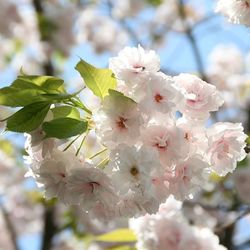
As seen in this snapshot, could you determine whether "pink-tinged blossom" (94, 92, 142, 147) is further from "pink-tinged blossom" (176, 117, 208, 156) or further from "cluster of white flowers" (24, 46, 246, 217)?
"pink-tinged blossom" (176, 117, 208, 156)

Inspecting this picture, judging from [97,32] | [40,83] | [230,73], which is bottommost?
[40,83]

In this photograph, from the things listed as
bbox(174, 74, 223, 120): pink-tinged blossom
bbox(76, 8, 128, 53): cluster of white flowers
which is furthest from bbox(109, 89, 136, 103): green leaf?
bbox(76, 8, 128, 53): cluster of white flowers

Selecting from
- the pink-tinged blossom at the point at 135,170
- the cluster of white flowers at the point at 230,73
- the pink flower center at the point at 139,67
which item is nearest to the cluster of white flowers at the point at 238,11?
the pink flower center at the point at 139,67

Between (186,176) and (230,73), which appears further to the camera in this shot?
(230,73)

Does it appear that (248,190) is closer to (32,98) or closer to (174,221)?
(174,221)

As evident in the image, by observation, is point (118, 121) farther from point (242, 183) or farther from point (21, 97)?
point (242, 183)

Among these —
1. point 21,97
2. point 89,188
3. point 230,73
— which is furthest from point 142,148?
point 230,73

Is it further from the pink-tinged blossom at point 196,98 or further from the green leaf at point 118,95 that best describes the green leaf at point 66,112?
the pink-tinged blossom at point 196,98
